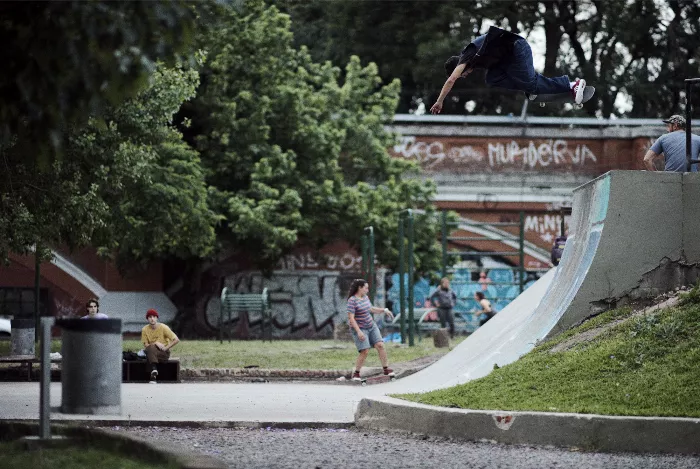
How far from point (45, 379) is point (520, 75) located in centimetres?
622

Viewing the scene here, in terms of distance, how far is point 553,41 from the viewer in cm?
4169

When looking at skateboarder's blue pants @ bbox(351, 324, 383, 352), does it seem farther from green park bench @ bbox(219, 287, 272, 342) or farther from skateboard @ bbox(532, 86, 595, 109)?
green park bench @ bbox(219, 287, 272, 342)

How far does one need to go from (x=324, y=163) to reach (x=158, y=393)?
68.0 feet

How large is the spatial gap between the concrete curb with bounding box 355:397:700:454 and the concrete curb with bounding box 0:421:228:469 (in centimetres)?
281

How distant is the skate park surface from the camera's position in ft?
39.3

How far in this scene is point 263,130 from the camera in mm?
34344

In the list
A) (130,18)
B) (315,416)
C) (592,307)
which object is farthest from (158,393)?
(130,18)

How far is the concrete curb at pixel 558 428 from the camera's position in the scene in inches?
364

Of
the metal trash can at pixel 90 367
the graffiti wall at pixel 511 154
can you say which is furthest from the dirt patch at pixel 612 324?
the graffiti wall at pixel 511 154

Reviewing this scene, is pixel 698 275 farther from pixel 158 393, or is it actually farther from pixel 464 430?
pixel 158 393

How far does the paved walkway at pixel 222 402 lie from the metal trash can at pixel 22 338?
150cm

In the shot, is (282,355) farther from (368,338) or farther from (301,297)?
(301,297)

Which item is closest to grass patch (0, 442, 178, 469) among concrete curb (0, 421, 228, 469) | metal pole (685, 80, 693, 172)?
concrete curb (0, 421, 228, 469)

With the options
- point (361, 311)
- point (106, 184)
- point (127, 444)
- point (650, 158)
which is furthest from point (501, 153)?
point (127, 444)
